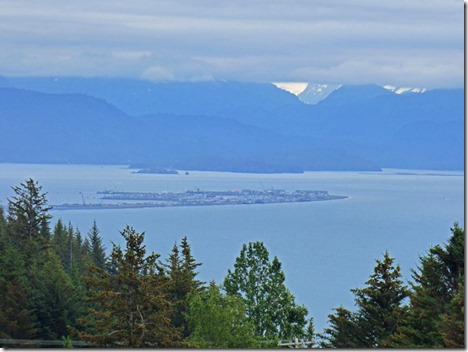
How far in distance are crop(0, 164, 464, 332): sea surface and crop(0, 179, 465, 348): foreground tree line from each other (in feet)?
1.57

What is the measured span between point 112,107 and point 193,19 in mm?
3801

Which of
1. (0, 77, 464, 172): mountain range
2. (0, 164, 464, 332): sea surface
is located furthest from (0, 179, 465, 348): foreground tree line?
(0, 77, 464, 172): mountain range

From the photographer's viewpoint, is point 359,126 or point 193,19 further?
point 359,126

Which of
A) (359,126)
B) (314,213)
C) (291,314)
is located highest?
(359,126)

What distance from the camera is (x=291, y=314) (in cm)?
868

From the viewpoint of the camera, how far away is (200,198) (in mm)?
9469

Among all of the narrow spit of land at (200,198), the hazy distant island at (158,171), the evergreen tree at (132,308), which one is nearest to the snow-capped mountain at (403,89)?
the narrow spit of land at (200,198)

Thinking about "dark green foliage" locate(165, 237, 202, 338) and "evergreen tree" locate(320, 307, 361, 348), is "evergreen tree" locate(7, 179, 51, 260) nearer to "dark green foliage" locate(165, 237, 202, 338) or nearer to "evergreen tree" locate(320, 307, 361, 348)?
"dark green foliage" locate(165, 237, 202, 338)

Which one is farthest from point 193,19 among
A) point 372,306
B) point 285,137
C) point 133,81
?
point 285,137

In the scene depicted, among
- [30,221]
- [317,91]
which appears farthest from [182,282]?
[30,221]

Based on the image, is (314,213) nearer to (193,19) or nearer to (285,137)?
(285,137)

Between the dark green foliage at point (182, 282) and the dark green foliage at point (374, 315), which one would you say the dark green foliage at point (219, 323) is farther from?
the dark green foliage at point (374, 315)

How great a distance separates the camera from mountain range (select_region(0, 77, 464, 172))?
786cm

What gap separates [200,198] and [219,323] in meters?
2.91
